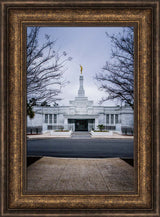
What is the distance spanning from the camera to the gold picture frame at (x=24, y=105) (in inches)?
99.9

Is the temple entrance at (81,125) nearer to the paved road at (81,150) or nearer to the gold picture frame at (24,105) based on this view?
the paved road at (81,150)

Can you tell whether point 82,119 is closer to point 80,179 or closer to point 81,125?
point 81,125

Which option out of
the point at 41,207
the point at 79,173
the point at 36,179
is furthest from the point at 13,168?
the point at 79,173

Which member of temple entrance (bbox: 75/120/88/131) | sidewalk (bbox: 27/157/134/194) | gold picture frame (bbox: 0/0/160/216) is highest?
gold picture frame (bbox: 0/0/160/216)

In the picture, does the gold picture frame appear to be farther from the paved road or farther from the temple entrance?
the temple entrance

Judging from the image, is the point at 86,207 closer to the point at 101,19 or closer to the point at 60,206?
the point at 60,206

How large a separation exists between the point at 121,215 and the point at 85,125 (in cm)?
2919

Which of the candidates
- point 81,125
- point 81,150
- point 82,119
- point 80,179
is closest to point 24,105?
point 80,179

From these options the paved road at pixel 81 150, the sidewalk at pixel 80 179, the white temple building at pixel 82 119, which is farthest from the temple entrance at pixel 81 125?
the sidewalk at pixel 80 179

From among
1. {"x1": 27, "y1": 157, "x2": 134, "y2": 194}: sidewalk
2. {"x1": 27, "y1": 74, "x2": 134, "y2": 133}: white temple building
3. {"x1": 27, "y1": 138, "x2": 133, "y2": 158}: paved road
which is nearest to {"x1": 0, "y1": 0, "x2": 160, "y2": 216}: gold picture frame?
{"x1": 27, "y1": 157, "x2": 134, "y2": 194}: sidewalk

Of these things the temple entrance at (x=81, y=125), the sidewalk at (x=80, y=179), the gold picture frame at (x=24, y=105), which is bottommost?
the temple entrance at (x=81, y=125)

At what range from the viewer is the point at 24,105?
2.71 meters

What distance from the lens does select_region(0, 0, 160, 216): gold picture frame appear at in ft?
8.32

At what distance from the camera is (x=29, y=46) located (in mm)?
5230
